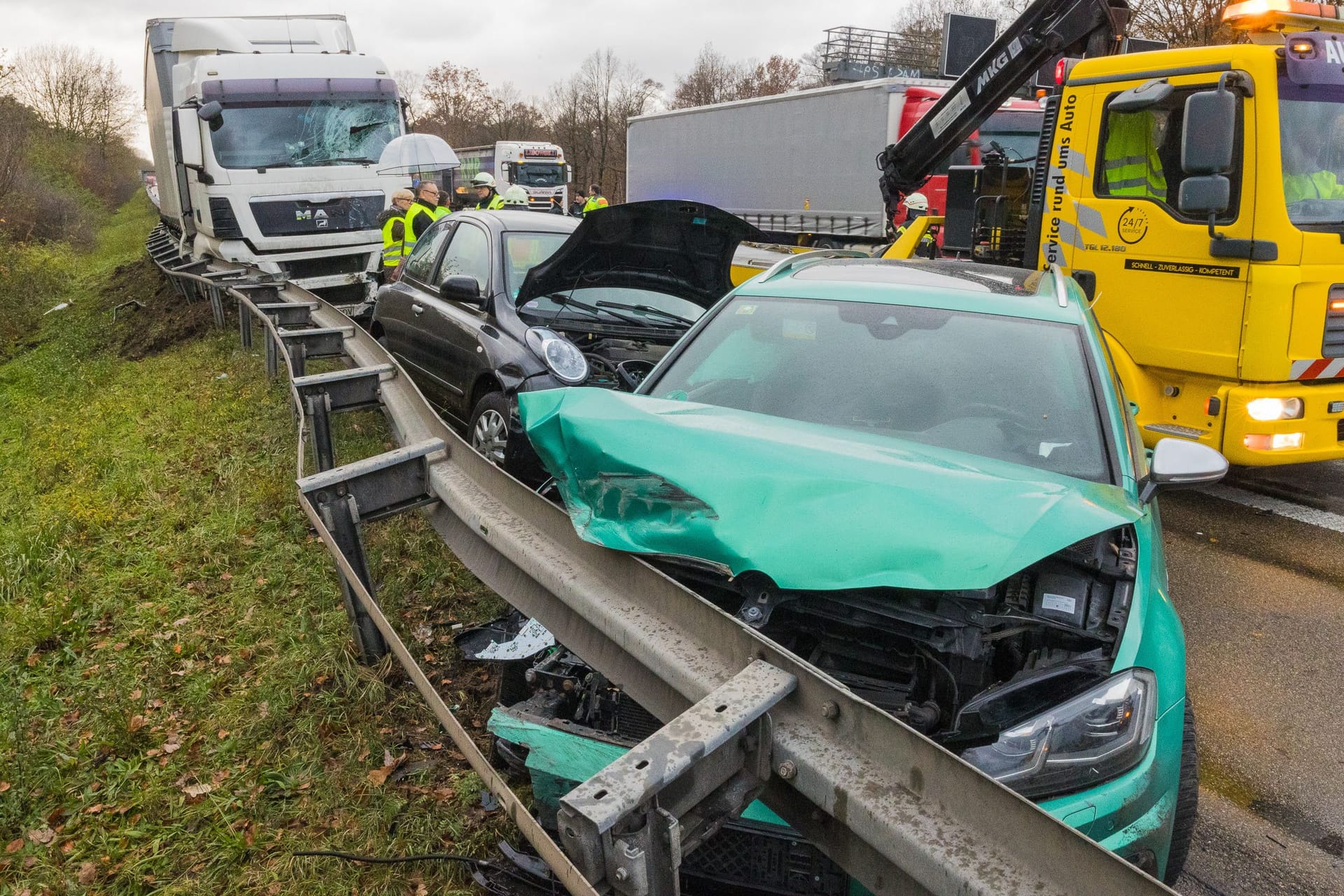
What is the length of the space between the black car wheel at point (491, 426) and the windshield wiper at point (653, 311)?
108 cm

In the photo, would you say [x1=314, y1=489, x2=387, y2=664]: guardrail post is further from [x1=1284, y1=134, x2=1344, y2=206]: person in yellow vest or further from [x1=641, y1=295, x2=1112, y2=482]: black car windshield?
[x1=1284, y1=134, x2=1344, y2=206]: person in yellow vest

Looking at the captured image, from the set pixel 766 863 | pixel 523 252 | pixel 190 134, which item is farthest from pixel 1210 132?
pixel 190 134

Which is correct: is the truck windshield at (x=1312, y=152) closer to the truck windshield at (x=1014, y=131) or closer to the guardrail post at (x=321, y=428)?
the guardrail post at (x=321, y=428)

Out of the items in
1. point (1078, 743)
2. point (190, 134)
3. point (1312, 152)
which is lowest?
point (1078, 743)

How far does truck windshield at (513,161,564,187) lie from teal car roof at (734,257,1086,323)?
32887 millimetres

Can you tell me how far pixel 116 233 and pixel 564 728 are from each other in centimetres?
4462

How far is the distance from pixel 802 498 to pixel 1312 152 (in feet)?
16.1

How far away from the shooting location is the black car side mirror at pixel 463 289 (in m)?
6.14

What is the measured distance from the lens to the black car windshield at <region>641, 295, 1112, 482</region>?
327 cm

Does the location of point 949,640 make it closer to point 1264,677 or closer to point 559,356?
point 1264,677

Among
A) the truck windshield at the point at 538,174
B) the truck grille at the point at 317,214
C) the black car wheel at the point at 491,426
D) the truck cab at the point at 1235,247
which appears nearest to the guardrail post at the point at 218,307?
the truck grille at the point at 317,214

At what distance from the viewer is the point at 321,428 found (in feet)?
15.9

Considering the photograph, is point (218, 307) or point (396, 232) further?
point (218, 307)

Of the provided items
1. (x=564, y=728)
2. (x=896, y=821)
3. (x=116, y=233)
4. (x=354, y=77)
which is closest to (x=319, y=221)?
(x=354, y=77)
